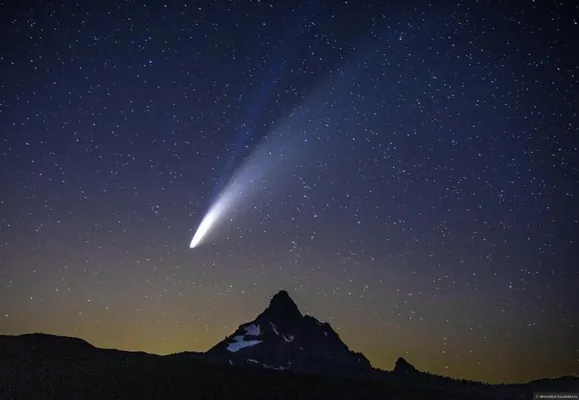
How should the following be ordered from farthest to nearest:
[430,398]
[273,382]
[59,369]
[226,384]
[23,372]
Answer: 1. [430,398]
2. [273,382]
3. [226,384]
4. [59,369]
5. [23,372]

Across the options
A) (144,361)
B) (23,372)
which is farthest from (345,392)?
(23,372)

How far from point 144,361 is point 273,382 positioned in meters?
13.1

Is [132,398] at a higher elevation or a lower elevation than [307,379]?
lower

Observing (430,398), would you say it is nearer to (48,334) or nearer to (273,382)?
(273,382)

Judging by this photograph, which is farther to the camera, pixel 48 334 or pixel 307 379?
pixel 48 334

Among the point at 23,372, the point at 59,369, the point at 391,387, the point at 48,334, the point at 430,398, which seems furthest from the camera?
the point at 48,334

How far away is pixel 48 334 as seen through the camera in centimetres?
7812

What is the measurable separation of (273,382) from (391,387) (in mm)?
17203

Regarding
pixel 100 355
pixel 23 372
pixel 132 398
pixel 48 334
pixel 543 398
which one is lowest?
pixel 543 398

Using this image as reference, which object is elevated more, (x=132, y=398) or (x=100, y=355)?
(x=100, y=355)

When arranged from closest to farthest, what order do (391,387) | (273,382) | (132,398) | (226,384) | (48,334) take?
(132,398)
(226,384)
(273,382)
(391,387)
(48,334)

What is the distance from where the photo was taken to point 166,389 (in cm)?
4275

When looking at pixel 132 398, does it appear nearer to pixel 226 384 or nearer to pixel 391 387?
pixel 226 384

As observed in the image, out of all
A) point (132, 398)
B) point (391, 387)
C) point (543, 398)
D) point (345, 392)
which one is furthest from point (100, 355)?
point (543, 398)
